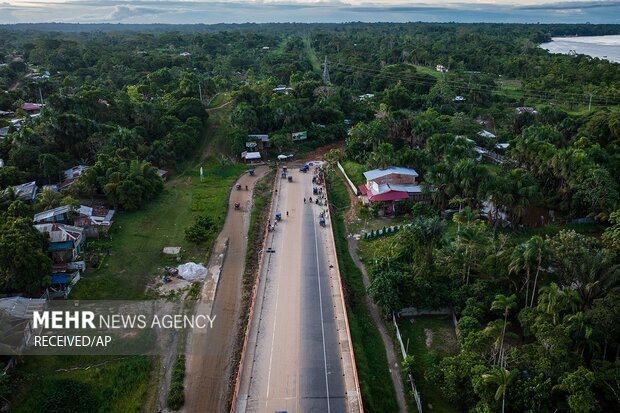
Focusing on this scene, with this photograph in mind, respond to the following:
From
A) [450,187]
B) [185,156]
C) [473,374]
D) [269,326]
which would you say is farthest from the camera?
[185,156]

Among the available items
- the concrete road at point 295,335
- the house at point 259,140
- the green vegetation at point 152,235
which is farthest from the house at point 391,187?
the house at point 259,140

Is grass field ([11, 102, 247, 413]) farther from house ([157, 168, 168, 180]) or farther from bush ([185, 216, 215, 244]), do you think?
house ([157, 168, 168, 180])

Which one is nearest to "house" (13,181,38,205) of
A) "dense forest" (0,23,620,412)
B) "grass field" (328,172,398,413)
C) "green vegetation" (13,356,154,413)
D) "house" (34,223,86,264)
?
"dense forest" (0,23,620,412)

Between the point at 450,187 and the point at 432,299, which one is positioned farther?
the point at 450,187

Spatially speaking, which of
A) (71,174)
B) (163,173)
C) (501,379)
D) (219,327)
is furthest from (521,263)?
(71,174)

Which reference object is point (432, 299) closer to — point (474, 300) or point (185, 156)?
point (474, 300)

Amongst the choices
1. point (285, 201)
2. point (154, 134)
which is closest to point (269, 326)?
point (285, 201)

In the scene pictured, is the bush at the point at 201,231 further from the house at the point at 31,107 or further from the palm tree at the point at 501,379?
the house at the point at 31,107
